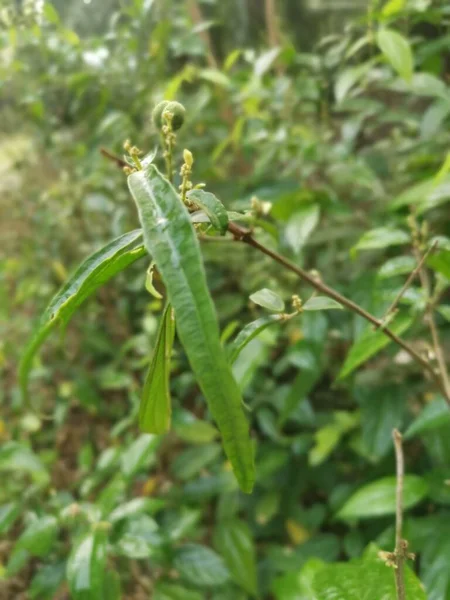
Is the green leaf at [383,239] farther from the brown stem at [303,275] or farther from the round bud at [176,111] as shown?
the round bud at [176,111]

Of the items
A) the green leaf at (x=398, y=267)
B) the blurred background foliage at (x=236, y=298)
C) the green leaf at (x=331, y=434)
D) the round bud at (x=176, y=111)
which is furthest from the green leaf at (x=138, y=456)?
the round bud at (x=176, y=111)

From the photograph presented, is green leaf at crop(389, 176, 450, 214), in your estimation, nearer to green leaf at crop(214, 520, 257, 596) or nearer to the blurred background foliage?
the blurred background foliage

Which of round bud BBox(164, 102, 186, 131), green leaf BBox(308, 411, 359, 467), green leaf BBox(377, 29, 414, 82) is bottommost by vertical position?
green leaf BBox(308, 411, 359, 467)

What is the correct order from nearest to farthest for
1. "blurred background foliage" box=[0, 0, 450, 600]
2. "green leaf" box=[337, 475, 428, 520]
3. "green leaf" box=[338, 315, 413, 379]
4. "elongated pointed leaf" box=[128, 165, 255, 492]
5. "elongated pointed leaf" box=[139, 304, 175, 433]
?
"elongated pointed leaf" box=[128, 165, 255, 492] → "elongated pointed leaf" box=[139, 304, 175, 433] → "green leaf" box=[338, 315, 413, 379] → "green leaf" box=[337, 475, 428, 520] → "blurred background foliage" box=[0, 0, 450, 600]

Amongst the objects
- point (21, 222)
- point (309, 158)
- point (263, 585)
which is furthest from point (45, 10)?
point (263, 585)

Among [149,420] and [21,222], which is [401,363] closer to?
[149,420]

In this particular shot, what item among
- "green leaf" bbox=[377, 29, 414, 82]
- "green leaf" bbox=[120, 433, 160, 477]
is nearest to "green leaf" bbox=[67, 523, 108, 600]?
"green leaf" bbox=[120, 433, 160, 477]
